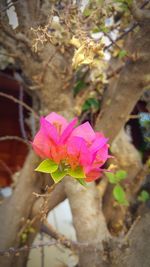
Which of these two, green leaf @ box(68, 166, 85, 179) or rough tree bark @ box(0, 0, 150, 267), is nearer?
green leaf @ box(68, 166, 85, 179)

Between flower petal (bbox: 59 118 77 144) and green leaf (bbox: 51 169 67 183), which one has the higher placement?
flower petal (bbox: 59 118 77 144)

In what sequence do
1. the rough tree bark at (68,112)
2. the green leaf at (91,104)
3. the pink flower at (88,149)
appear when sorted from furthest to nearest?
1. the green leaf at (91,104)
2. the rough tree bark at (68,112)
3. the pink flower at (88,149)

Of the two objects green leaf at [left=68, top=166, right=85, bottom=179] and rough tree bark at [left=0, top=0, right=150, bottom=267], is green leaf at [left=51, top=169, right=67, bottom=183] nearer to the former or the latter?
green leaf at [left=68, top=166, right=85, bottom=179]

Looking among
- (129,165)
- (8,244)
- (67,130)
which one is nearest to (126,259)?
(67,130)

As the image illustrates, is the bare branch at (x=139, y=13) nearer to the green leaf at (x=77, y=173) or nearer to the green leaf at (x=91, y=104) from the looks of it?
the green leaf at (x=77, y=173)

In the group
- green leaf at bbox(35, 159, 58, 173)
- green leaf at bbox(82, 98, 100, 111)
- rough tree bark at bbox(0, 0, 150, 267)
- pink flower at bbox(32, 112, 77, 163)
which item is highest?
green leaf at bbox(82, 98, 100, 111)

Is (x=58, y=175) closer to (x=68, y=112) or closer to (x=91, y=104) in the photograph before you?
(x=68, y=112)

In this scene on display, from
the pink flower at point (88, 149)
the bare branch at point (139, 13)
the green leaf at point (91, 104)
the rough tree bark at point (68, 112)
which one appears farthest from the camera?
the green leaf at point (91, 104)

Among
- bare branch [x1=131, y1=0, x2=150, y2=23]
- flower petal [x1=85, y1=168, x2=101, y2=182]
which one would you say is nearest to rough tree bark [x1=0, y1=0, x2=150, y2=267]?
bare branch [x1=131, y1=0, x2=150, y2=23]

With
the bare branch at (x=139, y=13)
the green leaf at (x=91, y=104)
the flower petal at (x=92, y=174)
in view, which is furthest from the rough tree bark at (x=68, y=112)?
the flower petal at (x=92, y=174)
